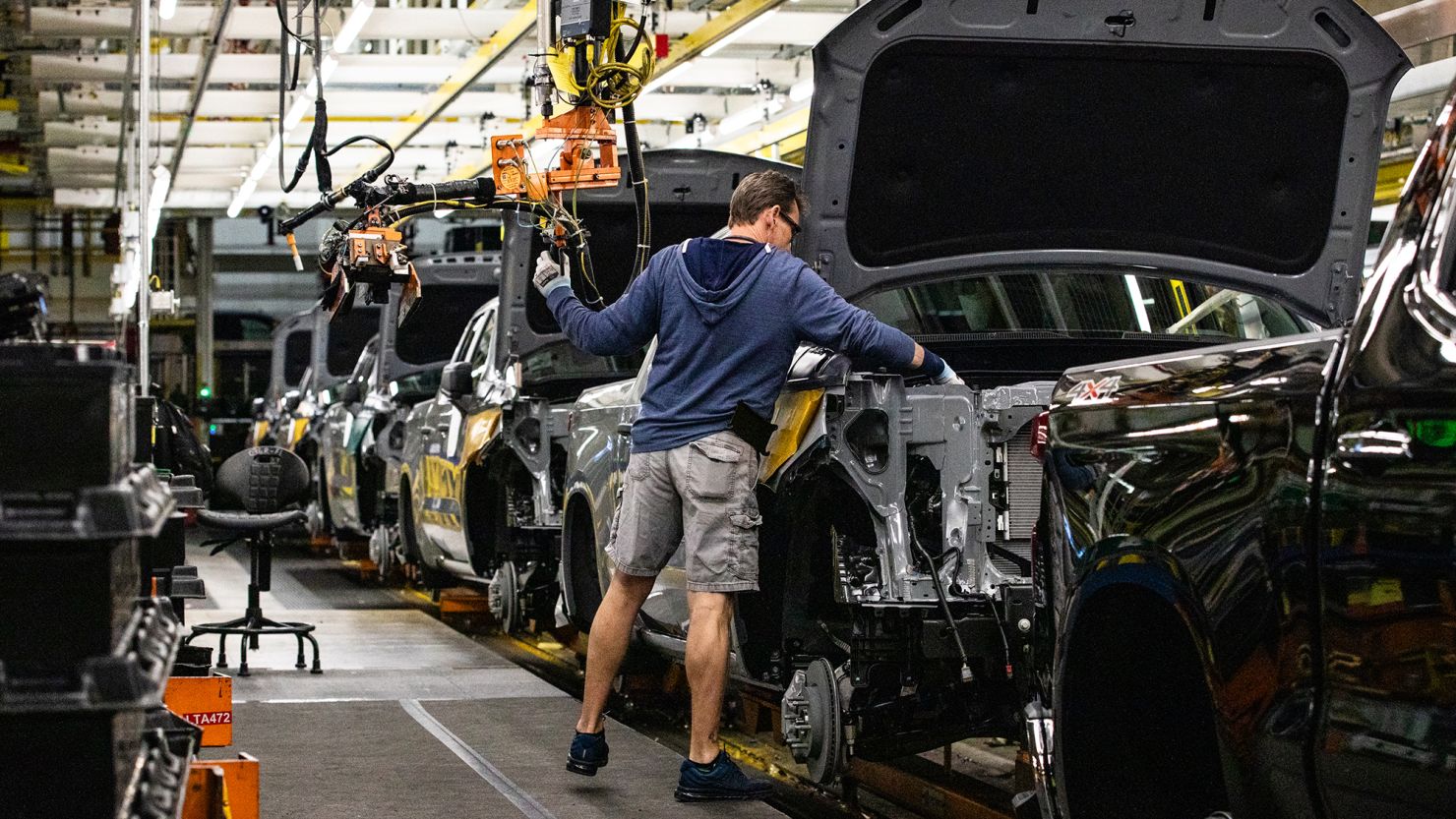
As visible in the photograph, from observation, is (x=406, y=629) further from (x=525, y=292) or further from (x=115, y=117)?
(x=115, y=117)

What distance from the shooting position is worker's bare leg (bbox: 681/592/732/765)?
5719 millimetres

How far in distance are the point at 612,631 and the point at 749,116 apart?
1058cm

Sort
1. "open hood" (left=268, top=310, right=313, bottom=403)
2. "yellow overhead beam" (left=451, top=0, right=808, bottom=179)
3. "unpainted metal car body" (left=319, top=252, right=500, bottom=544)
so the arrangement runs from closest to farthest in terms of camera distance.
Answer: "yellow overhead beam" (left=451, top=0, right=808, bottom=179)
"unpainted metal car body" (left=319, top=252, right=500, bottom=544)
"open hood" (left=268, top=310, right=313, bottom=403)

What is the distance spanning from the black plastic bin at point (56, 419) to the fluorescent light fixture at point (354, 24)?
8766 millimetres

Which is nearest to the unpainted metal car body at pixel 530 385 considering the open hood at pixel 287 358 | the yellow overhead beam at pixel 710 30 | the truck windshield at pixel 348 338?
the yellow overhead beam at pixel 710 30

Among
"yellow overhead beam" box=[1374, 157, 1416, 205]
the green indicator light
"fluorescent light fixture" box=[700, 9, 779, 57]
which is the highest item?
"fluorescent light fixture" box=[700, 9, 779, 57]

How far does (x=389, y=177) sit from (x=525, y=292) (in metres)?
2.32

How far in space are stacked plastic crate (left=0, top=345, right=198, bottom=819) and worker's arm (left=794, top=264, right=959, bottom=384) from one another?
10.5 feet

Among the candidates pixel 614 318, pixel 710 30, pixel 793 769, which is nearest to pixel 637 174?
pixel 614 318

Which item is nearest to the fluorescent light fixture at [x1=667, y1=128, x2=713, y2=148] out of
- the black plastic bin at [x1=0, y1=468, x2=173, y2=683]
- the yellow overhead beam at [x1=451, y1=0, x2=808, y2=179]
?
the yellow overhead beam at [x1=451, y1=0, x2=808, y2=179]

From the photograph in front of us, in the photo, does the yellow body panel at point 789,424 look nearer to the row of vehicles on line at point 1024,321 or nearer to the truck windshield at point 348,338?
the row of vehicles on line at point 1024,321

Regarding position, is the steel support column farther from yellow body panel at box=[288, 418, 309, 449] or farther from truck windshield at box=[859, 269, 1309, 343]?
truck windshield at box=[859, 269, 1309, 343]

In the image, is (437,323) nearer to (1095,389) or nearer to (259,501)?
(259,501)

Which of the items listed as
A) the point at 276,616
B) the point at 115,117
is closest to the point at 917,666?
the point at 276,616
